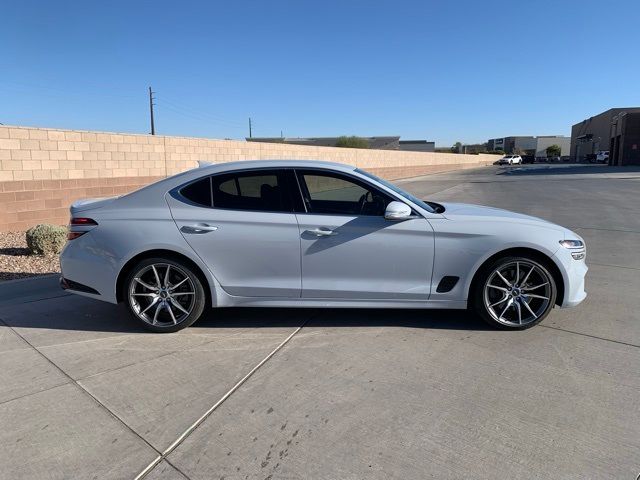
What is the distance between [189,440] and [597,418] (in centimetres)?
249

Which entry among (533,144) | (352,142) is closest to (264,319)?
(352,142)

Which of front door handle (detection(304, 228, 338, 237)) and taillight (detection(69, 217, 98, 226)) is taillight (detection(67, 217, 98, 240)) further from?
front door handle (detection(304, 228, 338, 237))

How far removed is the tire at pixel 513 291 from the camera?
434 cm

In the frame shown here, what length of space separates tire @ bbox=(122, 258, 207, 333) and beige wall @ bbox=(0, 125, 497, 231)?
6.16 meters

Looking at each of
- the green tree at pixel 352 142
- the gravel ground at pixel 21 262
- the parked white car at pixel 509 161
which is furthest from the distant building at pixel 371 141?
the gravel ground at pixel 21 262

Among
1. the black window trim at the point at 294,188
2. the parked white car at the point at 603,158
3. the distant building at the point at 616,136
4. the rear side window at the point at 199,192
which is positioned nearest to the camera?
the black window trim at the point at 294,188

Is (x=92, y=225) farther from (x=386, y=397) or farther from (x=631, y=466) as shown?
(x=631, y=466)

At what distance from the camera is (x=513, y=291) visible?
4379 mm

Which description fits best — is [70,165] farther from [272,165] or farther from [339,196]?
[339,196]

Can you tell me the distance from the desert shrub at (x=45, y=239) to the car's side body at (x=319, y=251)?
11.4 ft

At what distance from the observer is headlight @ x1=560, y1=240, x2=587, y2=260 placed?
4359 mm

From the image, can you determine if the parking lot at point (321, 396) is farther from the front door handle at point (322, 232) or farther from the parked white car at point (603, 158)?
Result: the parked white car at point (603, 158)

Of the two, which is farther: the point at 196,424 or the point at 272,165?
the point at 272,165

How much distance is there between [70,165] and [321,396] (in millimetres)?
8964
